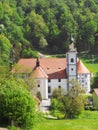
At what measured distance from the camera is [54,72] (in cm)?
6556

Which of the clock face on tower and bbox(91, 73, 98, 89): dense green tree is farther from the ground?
the clock face on tower

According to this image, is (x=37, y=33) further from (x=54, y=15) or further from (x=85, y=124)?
(x=85, y=124)

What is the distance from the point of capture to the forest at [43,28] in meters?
90.7

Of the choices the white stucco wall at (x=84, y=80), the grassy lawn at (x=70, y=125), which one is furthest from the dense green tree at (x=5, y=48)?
the grassy lawn at (x=70, y=125)

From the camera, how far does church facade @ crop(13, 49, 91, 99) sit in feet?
208

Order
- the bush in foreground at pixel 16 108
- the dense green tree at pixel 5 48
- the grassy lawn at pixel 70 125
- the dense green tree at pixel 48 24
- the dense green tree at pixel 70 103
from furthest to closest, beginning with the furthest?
the dense green tree at pixel 48 24 → the dense green tree at pixel 5 48 → the dense green tree at pixel 70 103 → the grassy lawn at pixel 70 125 → the bush in foreground at pixel 16 108

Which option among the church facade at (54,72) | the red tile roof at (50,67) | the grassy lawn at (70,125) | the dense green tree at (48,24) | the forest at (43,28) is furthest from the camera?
the dense green tree at (48,24)

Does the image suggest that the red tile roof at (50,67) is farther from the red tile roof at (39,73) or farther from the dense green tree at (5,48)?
the dense green tree at (5,48)

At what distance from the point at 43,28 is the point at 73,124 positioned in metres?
55.9

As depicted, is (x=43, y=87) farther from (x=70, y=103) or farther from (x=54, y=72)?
(x=70, y=103)

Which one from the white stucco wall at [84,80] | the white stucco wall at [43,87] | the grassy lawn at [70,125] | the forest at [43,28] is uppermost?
the forest at [43,28]

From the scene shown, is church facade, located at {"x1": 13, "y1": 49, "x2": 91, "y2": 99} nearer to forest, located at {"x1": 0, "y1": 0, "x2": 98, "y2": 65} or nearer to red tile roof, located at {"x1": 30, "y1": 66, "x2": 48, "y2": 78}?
red tile roof, located at {"x1": 30, "y1": 66, "x2": 48, "y2": 78}

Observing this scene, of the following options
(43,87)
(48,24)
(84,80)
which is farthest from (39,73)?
(48,24)

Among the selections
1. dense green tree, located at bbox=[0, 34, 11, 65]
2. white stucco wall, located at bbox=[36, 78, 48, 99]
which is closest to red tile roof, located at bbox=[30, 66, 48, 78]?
white stucco wall, located at bbox=[36, 78, 48, 99]
